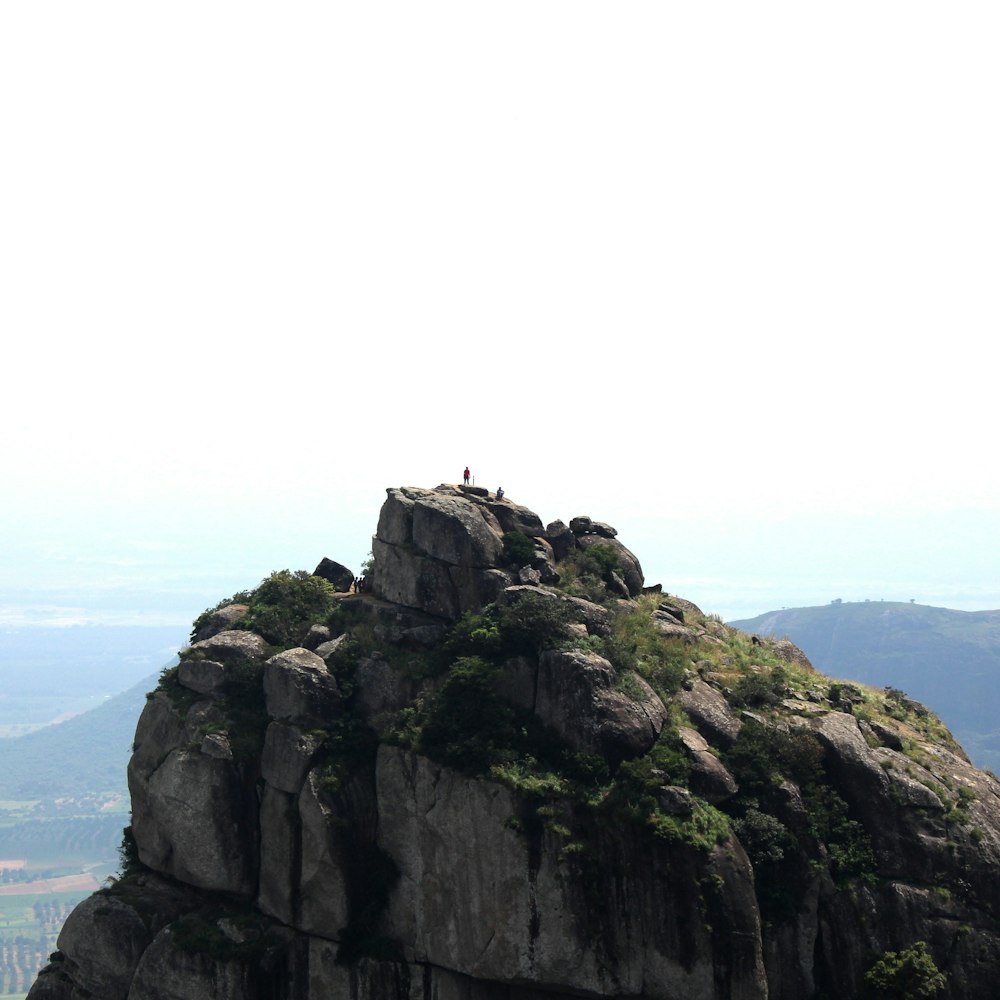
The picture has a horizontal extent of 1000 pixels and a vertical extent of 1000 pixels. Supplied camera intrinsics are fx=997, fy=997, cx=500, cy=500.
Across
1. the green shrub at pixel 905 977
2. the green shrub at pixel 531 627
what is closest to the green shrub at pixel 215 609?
the green shrub at pixel 531 627

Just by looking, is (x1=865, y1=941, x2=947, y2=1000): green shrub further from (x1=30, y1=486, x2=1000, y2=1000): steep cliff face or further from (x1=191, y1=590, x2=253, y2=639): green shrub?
(x1=191, y1=590, x2=253, y2=639): green shrub

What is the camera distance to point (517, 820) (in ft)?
156

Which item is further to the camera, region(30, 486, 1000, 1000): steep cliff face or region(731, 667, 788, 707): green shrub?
region(731, 667, 788, 707): green shrub

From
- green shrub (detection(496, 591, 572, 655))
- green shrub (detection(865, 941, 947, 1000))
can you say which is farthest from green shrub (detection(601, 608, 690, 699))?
green shrub (detection(865, 941, 947, 1000))

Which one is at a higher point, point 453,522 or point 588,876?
point 453,522

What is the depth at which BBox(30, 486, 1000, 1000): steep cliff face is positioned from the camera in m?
46.3

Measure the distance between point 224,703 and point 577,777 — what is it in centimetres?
2157

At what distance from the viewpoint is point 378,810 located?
52250 millimetres

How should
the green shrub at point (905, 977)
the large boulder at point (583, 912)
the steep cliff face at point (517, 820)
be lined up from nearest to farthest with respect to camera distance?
the green shrub at point (905, 977) < the large boulder at point (583, 912) < the steep cliff face at point (517, 820)

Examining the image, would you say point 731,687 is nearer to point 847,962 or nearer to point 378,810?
point 847,962

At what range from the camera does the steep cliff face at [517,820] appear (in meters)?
46.3

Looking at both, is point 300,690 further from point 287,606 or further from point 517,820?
point 517,820

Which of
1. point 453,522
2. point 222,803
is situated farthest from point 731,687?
point 222,803

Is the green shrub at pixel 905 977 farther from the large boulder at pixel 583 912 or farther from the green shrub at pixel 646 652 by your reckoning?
the green shrub at pixel 646 652
